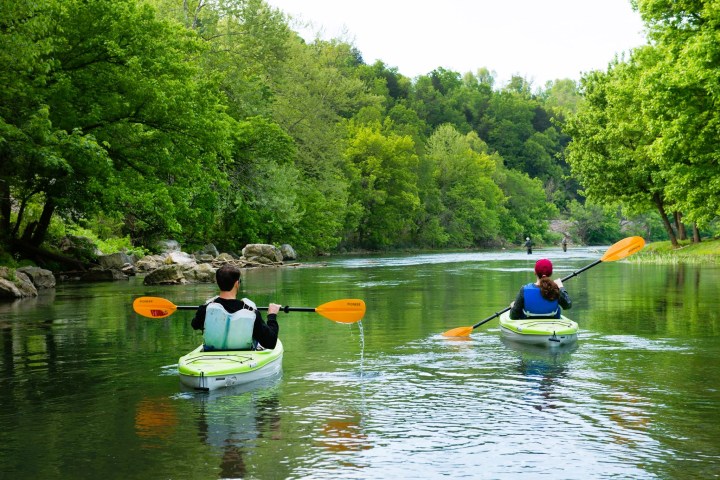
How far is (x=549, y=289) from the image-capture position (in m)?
12.2

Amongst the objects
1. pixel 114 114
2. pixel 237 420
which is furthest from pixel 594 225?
pixel 237 420

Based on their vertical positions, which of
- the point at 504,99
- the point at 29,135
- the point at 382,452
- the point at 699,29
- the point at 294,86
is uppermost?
the point at 504,99

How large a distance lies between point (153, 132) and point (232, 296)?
18.7 metres

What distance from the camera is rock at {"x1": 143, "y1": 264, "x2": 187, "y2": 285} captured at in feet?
92.8

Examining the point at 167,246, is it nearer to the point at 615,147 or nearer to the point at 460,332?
the point at 615,147

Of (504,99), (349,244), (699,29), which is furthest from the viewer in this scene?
(504,99)

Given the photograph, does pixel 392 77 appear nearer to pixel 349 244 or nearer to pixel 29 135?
pixel 349 244

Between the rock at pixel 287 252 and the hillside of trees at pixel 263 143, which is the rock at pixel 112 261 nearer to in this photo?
the hillside of trees at pixel 263 143

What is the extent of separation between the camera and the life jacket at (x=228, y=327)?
9492mm

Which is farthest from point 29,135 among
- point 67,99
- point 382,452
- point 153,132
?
point 382,452

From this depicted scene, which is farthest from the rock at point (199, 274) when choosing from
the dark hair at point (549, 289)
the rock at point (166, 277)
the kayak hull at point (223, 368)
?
the kayak hull at point (223, 368)

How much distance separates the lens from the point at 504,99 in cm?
14062

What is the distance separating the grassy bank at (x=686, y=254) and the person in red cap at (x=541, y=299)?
1066 inches

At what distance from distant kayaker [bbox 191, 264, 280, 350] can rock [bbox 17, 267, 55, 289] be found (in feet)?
58.8
